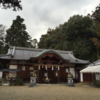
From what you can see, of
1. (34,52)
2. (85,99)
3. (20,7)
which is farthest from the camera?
(34,52)

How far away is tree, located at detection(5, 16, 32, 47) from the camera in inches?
1224

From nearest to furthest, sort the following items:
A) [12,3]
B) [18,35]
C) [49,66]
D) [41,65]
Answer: [12,3]
[49,66]
[41,65]
[18,35]

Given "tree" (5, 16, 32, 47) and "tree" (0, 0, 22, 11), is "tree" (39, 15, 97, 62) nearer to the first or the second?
"tree" (5, 16, 32, 47)

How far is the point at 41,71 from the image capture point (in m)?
14.0

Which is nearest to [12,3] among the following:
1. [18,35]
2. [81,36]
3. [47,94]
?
[47,94]

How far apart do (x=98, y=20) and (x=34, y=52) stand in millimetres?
23250

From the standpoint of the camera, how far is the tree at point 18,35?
31.1m

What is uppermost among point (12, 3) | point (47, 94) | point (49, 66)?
point (12, 3)

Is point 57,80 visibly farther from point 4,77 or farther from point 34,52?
point 4,77

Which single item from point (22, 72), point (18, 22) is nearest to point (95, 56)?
point (22, 72)

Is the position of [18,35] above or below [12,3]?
above

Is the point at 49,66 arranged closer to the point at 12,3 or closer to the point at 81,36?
the point at 12,3

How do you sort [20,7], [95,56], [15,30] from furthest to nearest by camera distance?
[15,30], [95,56], [20,7]

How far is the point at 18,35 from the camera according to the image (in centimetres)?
3194
